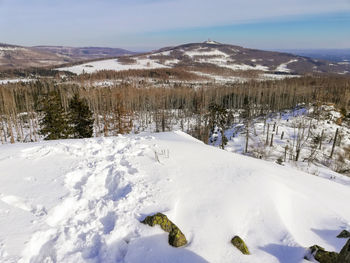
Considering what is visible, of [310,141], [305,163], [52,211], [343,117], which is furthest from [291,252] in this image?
[343,117]

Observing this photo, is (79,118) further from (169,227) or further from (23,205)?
(169,227)

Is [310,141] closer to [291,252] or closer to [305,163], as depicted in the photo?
[305,163]

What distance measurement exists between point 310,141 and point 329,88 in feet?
215

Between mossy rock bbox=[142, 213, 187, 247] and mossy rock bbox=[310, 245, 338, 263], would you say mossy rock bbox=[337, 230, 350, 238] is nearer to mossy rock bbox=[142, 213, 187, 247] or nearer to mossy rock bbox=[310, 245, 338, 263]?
mossy rock bbox=[310, 245, 338, 263]

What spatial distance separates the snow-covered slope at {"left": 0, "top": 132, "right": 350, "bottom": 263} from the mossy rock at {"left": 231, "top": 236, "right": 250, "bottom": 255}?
14 centimetres

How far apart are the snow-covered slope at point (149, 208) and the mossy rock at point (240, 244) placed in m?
0.14

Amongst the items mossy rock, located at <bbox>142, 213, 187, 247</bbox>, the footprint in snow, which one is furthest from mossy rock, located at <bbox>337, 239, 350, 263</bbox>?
the footprint in snow

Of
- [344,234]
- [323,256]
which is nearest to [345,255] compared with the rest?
[323,256]

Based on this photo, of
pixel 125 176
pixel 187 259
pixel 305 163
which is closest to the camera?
pixel 187 259

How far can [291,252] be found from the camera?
5684 millimetres

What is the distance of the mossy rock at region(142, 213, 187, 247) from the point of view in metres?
5.52

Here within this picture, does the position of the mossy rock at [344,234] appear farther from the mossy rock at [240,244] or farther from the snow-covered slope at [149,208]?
the mossy rock at [240,244]

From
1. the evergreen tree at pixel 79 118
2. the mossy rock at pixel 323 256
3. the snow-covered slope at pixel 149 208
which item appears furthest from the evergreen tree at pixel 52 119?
the mossy rock at pixel 323 256

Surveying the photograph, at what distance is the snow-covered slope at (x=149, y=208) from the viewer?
5.32 m
